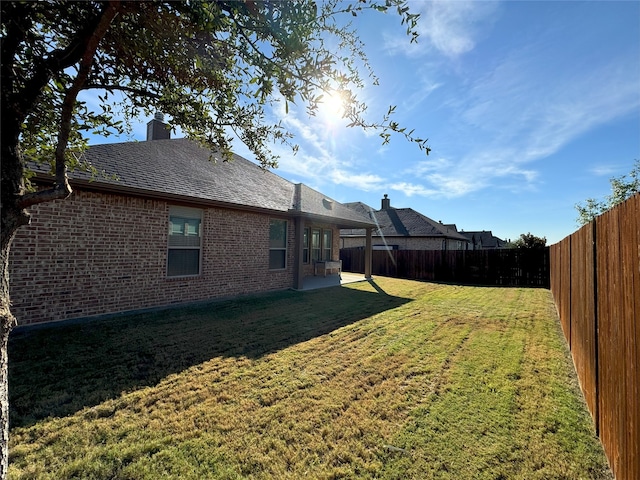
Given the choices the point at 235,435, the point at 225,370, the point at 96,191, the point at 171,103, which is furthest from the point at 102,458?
the point at 96,191

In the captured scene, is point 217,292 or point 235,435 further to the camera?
point 217,292

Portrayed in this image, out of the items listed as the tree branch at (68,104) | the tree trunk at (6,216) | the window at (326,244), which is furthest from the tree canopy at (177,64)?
the window at (326,244)

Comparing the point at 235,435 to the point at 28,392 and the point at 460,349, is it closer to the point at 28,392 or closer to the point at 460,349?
the point at 28,392

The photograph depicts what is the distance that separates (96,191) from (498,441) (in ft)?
27.6

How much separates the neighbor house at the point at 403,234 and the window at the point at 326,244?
6.78m

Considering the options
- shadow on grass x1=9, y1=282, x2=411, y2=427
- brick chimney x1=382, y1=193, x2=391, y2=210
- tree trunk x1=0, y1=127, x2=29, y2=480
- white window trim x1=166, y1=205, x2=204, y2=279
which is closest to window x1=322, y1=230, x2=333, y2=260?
shadow on grass x1=9, y1=282, x2=411, y2=427

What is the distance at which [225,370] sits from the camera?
421 centimetres

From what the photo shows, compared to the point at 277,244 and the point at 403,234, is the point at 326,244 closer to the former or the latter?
the point at 277,244

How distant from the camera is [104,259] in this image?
22.2ft

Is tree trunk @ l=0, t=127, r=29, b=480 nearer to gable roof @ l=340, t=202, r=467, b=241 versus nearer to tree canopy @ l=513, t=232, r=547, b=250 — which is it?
gable roof @ l=340, t=202, r=467, b=241

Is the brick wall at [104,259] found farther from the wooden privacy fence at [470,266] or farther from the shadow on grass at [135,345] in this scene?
the wooden privacy fence at [470,266]

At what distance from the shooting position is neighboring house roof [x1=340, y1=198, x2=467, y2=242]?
2419cm

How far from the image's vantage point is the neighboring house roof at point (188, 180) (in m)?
7.09

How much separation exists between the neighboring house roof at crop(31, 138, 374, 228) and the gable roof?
38.4ft
